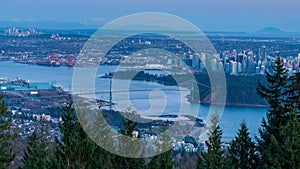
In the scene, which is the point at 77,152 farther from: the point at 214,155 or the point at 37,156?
the point at 214,155

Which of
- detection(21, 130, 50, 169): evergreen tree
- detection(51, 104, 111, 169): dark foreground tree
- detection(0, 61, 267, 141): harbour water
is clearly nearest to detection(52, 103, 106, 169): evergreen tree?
detection(51, 104, 111, 169): dark foreground tree

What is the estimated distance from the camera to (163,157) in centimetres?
820

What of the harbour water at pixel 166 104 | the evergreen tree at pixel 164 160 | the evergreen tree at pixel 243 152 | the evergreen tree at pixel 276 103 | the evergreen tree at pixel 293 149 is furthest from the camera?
the harbour water at pixel 166 104

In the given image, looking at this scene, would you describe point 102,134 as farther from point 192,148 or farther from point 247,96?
point 247,96

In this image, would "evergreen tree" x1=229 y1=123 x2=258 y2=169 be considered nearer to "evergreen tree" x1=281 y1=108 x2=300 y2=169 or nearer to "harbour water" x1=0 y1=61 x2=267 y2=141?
"evergreen tree" x1=281 y1=108 x2=300 y2=169

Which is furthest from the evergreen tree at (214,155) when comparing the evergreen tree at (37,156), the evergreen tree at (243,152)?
the evergreen tree at (37,156)

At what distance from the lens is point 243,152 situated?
895 cm

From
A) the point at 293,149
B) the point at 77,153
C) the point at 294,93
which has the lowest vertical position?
the point at 77,153

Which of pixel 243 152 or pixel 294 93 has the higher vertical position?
pixel 294 93

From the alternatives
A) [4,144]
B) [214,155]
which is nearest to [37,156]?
[4,144]

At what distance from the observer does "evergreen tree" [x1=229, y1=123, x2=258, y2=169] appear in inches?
351

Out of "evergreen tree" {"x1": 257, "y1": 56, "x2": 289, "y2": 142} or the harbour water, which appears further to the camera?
the harbour water

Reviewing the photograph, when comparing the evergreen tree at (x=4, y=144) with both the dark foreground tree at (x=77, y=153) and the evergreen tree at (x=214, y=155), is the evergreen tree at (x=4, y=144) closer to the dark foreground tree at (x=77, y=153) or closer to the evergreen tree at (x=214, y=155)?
the dark foreground tree at (x=77, y=153)

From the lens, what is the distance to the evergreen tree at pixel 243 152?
891cm
